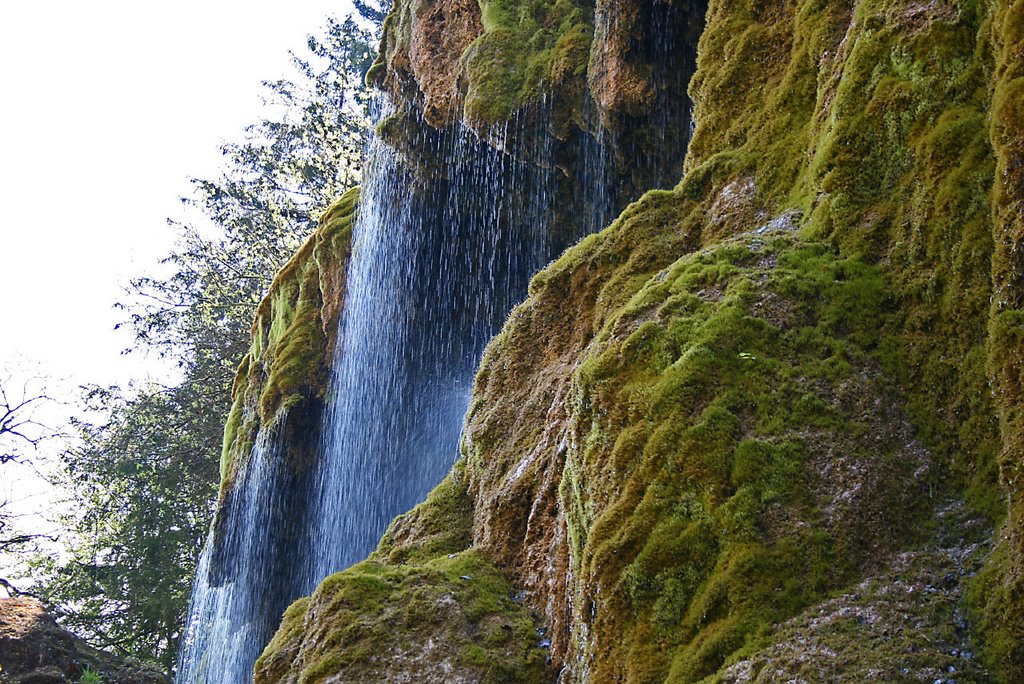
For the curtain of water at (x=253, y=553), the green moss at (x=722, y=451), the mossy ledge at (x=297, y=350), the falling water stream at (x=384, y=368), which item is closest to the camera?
the green moss at (x=722, y=451)

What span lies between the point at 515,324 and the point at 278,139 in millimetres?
25045

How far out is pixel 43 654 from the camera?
52.6ft

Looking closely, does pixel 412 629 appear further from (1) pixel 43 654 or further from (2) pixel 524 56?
(1) pixel 43 654

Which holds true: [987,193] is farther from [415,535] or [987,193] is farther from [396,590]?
[415,535]

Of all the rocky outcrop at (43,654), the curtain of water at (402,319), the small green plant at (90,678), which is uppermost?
the curtain of water at (402,319)

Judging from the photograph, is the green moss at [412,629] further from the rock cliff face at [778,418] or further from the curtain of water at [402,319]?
the curtain of water at [402,319]

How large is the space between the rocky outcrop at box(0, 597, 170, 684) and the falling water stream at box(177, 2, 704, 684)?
2.54m

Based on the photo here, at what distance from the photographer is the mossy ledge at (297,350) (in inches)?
620

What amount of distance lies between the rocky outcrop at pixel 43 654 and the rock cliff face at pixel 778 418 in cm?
1152

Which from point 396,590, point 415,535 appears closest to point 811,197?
point 396,590

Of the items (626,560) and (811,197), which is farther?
(811,197)

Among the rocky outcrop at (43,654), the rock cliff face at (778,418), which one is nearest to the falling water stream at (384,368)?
the rocky outcrop at (43,654)

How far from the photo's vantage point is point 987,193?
3936 millimetres

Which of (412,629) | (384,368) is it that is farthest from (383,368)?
(412,629)
